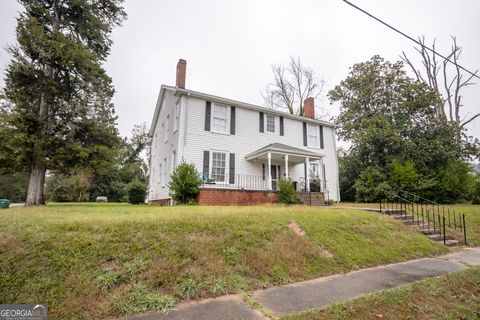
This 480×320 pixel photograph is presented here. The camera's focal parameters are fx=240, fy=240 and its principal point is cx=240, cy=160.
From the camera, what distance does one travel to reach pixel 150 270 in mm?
3658

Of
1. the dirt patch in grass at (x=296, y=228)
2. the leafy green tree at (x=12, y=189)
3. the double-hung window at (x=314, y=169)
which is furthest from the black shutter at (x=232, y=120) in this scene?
the leafy green tree at (x=12, y=189)

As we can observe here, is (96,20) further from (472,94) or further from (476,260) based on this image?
(472,94)

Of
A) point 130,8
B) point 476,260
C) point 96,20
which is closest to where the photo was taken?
point 476,260

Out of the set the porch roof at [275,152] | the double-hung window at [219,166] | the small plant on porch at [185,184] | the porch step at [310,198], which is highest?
the porch roof at [275,152]

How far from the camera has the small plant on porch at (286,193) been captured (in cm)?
1252

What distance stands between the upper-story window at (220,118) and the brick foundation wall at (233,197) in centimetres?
392

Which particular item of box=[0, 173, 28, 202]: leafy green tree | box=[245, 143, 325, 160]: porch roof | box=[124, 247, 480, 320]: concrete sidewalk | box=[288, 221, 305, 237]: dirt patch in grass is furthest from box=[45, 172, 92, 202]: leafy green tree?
box=[124, 247, 480, 320]: concrete sidewalk

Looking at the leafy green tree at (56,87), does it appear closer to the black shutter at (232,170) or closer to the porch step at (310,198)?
the black shutter at (232,170)

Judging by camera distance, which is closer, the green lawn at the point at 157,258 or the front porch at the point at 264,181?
the green lawn at the point at 157,258

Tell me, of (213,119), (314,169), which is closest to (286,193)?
(314,169)

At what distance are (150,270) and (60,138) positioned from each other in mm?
12589

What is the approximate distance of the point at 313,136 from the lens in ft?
57.9

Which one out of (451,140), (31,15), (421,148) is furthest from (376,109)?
(31,15)

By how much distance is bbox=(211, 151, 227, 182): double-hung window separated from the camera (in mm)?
13344
